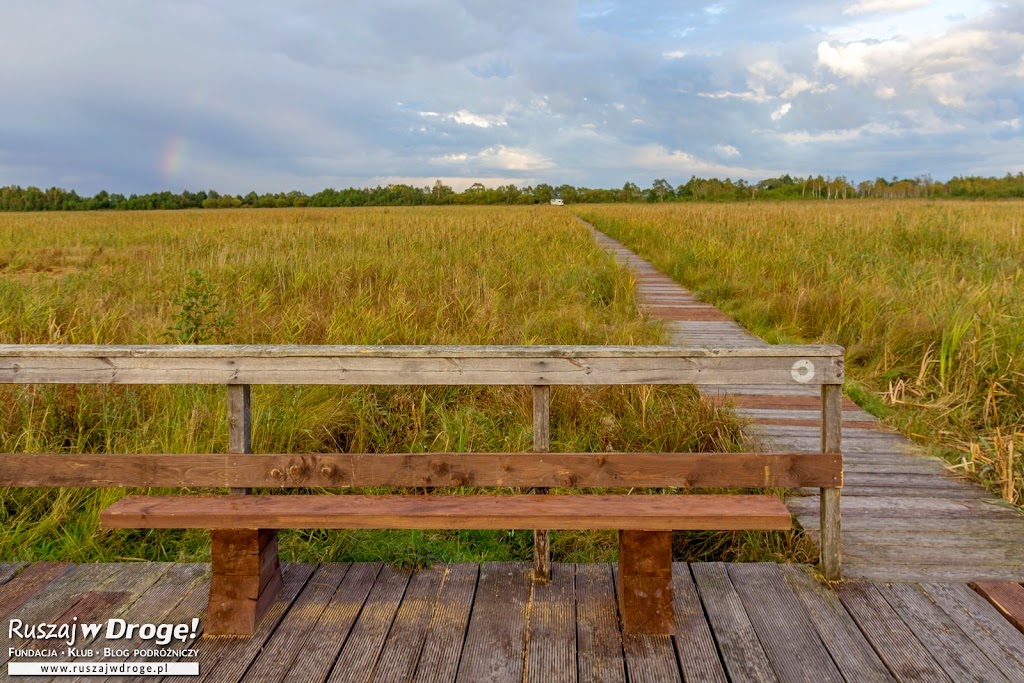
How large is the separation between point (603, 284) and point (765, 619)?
23.5ft

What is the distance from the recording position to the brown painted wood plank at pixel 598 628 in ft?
7.27

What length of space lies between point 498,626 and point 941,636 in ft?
5.12

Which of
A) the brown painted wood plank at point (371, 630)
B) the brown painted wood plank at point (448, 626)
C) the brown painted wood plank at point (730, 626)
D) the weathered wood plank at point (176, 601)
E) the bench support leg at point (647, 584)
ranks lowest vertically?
the brown painted wood plank at point (730, 626)

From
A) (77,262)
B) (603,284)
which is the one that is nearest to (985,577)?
(603,284)

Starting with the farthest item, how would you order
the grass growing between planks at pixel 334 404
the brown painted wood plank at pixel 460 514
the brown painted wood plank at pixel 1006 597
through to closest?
the grass growing between planks at pixel 334 404
the brown painted wood plank at pixel 1006 597
the brown painted wood plank at pixel 460 514

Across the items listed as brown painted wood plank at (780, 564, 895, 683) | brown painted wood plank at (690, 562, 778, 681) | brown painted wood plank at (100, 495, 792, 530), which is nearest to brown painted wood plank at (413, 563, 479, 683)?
brown painted wood plank at (100, 495, 792, 530)

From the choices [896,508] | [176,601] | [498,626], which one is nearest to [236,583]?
[176,601]

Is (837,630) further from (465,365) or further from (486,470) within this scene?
(465,365)

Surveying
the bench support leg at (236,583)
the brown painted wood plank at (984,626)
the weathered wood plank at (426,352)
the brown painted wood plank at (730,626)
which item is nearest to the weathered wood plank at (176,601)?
the bench support leg at (236,583)

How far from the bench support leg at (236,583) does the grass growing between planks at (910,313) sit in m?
3.70

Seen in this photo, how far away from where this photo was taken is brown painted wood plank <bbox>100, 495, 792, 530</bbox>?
2357 millimetres

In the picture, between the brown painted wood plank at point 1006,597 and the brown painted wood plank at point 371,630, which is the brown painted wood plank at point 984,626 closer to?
the brown painted wood plank at point 1006,597

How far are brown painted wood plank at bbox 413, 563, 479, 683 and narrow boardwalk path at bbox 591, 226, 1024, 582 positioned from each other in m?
1.59

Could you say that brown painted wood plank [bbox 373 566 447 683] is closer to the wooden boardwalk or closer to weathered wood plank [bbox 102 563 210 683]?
the wooden boardwalk
